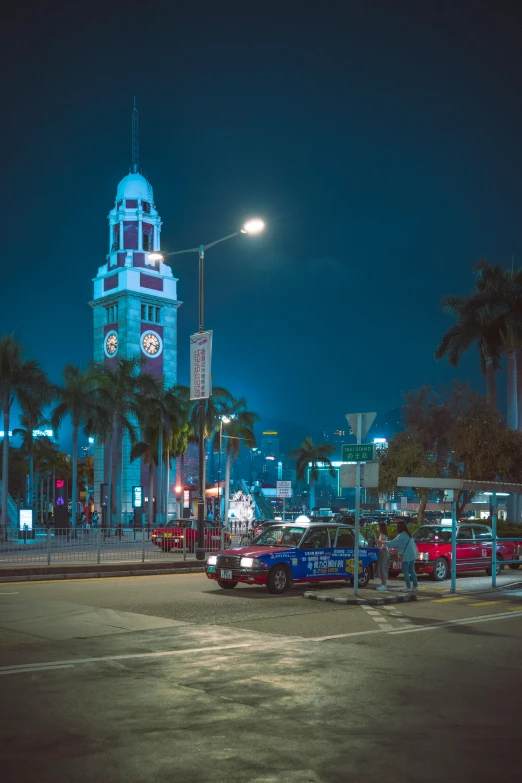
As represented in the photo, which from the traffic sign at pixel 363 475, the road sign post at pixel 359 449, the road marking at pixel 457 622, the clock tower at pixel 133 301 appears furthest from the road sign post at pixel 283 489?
the clock tower at pixel 133 301

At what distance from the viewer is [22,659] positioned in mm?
10188

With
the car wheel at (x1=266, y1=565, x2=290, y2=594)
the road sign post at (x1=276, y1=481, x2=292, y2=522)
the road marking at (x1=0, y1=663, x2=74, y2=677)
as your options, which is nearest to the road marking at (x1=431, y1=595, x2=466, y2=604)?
the car wheel at (x1=266, y1=565, x2=290, y2=594)

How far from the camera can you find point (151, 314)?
327ft

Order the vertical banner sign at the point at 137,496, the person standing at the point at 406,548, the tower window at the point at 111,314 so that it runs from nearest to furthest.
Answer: the person standing at the point at 406,548 < the vertical banner sign at the point at 137,496 < the tower window at the point at 111,314

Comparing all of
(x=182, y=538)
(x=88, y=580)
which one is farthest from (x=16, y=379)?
(x=88, y=580)

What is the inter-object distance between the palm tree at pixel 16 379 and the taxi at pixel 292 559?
29.1m

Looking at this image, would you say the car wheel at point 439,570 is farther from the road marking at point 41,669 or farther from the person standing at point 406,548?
the road marking at point 41,669

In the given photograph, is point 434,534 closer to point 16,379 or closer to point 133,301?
point 16,379

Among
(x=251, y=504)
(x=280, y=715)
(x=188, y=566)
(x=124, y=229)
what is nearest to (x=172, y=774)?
(x=280, y=715)

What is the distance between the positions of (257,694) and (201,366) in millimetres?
19106

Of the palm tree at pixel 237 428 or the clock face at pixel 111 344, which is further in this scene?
the clock face at pixel 111 344

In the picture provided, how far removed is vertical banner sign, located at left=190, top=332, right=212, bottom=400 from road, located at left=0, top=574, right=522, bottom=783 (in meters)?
12.5

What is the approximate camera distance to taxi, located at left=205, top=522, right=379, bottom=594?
1759 centimetres

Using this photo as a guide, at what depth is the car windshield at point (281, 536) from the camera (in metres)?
18.6
